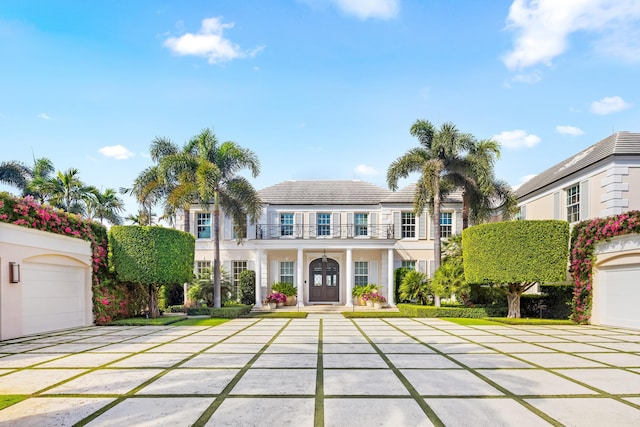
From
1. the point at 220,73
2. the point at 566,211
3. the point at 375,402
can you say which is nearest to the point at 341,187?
the point at 566,211

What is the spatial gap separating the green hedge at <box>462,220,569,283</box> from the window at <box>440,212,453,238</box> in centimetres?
805

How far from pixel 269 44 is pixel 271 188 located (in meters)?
14.4

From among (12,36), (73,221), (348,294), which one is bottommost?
(348,294)

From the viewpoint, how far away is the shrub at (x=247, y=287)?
71.7 feet

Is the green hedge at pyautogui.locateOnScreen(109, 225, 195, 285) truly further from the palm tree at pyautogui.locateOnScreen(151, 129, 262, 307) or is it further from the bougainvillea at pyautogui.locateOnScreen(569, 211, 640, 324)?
the bougainvillea at pyautogui.locateOnScreen(569, 211, 640, 324)

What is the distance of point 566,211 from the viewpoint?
17.5 meters

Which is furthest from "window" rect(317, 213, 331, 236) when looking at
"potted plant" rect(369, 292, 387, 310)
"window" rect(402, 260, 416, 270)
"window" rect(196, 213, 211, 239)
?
"window" rect(196, 213, 211, 239)

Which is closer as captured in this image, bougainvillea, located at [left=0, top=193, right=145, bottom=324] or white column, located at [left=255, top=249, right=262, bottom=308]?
bougainvillea, located at [left=0, top=193, right=145, bottom=324]

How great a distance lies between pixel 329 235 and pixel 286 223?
266cm

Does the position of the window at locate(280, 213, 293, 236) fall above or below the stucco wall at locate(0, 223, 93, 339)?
above

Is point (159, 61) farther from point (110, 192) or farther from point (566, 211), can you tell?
point (110, 192)

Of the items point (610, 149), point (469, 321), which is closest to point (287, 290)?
point (469, 321)

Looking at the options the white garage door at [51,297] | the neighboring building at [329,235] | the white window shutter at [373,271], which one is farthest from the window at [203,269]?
the white window shutter at [373,271]

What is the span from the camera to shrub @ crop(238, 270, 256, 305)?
2184cm
